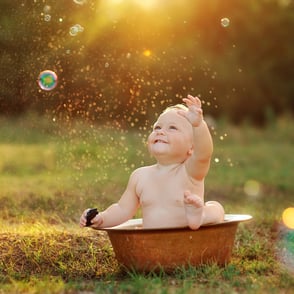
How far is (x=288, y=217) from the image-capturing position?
608 cm

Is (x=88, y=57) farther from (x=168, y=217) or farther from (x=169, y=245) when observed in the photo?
(x=169, y=245)

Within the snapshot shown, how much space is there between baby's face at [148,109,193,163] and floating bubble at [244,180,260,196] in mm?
4311

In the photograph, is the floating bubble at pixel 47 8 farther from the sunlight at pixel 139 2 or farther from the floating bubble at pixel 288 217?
the floating bubble at pixel 288 217

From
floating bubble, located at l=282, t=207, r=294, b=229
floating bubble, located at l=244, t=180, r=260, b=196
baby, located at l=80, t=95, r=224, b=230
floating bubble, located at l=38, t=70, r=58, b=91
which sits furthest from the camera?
floating bubble, located at l=244, t=180, r=260, b=196

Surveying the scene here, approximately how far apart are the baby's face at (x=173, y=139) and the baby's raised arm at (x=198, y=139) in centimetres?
11

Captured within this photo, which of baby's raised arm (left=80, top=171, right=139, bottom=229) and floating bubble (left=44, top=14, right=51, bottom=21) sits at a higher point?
floating bubble (left=44, top=14, right=51, bottom=21)

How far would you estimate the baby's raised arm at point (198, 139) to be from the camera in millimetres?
3590

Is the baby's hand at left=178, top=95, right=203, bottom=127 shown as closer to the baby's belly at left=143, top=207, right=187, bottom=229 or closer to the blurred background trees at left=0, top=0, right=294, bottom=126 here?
the baby's belly at left=143, top=207, right=187, bottom=229

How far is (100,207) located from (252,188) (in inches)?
128

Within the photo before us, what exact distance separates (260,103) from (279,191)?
32.8ft

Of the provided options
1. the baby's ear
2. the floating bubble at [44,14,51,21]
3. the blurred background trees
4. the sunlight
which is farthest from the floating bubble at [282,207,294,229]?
the sunlight

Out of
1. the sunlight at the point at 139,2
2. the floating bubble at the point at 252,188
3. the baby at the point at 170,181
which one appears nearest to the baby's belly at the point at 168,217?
the baby at the point at 170,181

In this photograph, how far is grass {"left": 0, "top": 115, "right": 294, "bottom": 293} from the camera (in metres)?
3.58

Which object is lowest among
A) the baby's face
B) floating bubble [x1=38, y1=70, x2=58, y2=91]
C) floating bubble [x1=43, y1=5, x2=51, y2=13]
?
the baby's face
